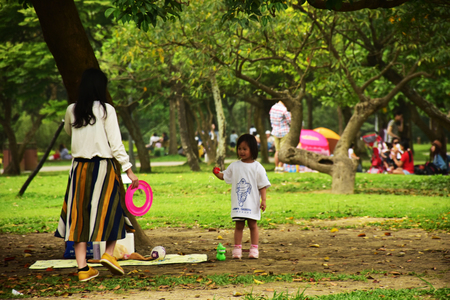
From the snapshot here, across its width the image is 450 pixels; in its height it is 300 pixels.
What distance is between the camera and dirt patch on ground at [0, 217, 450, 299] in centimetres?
443

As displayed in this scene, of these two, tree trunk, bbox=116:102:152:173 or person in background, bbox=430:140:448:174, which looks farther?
tree trunk, bbox=116:102:152:173

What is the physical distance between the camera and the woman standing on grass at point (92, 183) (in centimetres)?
479

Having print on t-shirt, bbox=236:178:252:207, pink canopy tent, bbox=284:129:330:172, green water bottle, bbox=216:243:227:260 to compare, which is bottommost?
green water bottle, bbox=216:243:227:260

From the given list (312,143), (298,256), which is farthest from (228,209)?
(312,143)

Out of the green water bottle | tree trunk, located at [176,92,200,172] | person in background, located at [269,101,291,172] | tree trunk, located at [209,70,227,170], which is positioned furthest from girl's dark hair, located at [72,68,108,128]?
tree trunk, located at [176,92,200,172]

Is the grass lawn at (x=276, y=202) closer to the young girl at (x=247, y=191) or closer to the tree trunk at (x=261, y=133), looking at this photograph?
the young girl at (x=247, y=191)

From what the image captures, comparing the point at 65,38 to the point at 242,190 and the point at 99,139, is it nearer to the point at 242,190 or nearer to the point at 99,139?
the point at 99,139

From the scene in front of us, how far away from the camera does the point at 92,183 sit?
15.8 ft

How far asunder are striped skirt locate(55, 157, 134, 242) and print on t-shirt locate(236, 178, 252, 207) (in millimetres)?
1605

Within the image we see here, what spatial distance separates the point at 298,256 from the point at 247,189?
0.95 metres

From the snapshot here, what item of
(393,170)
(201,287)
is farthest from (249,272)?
(393,170)

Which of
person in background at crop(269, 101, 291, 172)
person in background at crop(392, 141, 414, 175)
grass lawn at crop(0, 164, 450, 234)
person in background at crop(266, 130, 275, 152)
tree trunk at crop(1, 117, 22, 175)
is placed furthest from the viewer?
person in background at crop(266, 130, 275, 152)

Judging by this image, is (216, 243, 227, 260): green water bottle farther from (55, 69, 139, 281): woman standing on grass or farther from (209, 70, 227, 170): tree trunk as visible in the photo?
(209, 70, 227, 170): tree trunk

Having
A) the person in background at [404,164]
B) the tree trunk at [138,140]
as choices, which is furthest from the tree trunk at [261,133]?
the person in background at [404,164]
